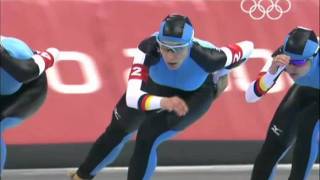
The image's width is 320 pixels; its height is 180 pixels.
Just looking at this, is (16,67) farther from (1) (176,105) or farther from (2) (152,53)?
(1) (176,105)

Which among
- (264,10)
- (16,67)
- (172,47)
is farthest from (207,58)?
(264,10)

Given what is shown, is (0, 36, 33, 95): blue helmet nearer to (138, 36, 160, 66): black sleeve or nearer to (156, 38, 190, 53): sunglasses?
(138, 36, 160, 66): black sleeve

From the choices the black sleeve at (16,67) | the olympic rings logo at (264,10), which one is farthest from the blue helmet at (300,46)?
the olympic rings logo at (264,10)

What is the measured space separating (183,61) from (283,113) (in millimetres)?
739

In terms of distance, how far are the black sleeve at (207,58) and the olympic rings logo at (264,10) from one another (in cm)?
199

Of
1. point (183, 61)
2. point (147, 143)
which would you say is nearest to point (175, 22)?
point (183, 61)

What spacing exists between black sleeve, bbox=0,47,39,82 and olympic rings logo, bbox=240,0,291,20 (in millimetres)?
2604

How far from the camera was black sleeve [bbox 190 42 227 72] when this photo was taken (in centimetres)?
436

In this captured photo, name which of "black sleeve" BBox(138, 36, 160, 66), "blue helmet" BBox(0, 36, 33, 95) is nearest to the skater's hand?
"black sleeve" BBox(138, 36, 160, 66)

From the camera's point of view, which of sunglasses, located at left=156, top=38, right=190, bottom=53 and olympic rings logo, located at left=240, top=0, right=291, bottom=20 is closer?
sunglasses, located at left=156, top=38, right=190, bottom=53

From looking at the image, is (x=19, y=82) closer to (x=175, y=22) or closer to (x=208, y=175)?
(x=175, y=22)

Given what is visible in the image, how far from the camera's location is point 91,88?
604cm

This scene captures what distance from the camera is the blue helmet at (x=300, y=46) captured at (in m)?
4.36

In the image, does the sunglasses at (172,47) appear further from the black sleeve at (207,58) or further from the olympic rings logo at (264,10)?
the olympic rings logo at (264,10)
